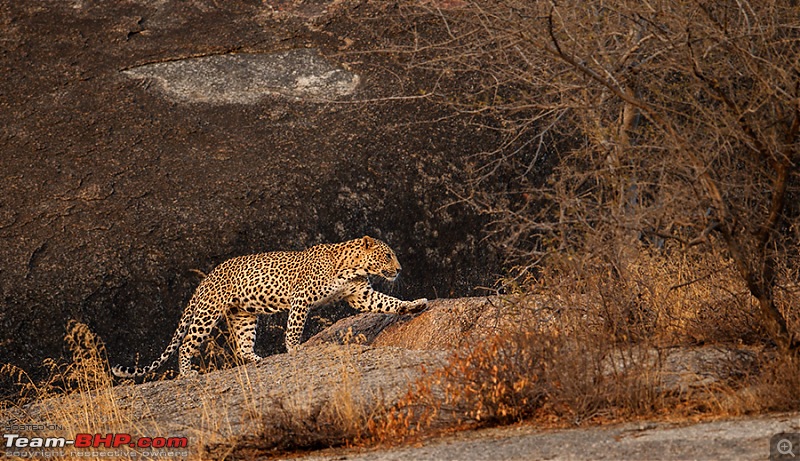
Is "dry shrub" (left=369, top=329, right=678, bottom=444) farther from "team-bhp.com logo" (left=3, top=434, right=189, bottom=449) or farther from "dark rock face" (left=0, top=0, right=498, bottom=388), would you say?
"dark rock face" (left=0, top=0, right=498, bottom=388)

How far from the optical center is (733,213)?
948cm

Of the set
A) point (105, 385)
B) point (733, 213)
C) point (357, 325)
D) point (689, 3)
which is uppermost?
point (689, 3)

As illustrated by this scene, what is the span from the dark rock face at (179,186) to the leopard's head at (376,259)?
2575 mm

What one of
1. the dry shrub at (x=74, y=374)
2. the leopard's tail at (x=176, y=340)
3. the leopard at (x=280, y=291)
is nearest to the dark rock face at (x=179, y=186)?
the dry shrub at (x=74, y=374)

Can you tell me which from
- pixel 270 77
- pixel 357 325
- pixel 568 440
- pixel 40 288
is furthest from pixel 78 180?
pixel 568 440

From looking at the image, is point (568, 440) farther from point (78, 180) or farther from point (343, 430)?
point (78, 180)

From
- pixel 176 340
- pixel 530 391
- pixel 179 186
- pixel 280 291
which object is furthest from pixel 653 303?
pixel 179 186

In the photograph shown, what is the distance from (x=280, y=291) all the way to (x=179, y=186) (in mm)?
4197

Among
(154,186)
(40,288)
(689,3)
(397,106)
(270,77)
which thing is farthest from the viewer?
(270,77)

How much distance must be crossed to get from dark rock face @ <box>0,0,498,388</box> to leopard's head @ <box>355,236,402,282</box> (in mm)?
2575

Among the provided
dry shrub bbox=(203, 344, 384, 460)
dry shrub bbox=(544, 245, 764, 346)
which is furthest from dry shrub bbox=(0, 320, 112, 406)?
dry shrub bbox=(544, 245, 764, 346)

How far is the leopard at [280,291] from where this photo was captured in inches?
581

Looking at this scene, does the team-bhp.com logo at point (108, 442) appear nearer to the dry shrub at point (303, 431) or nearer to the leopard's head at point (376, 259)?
the dry shrub at point (303, 431)

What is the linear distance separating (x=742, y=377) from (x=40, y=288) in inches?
400
